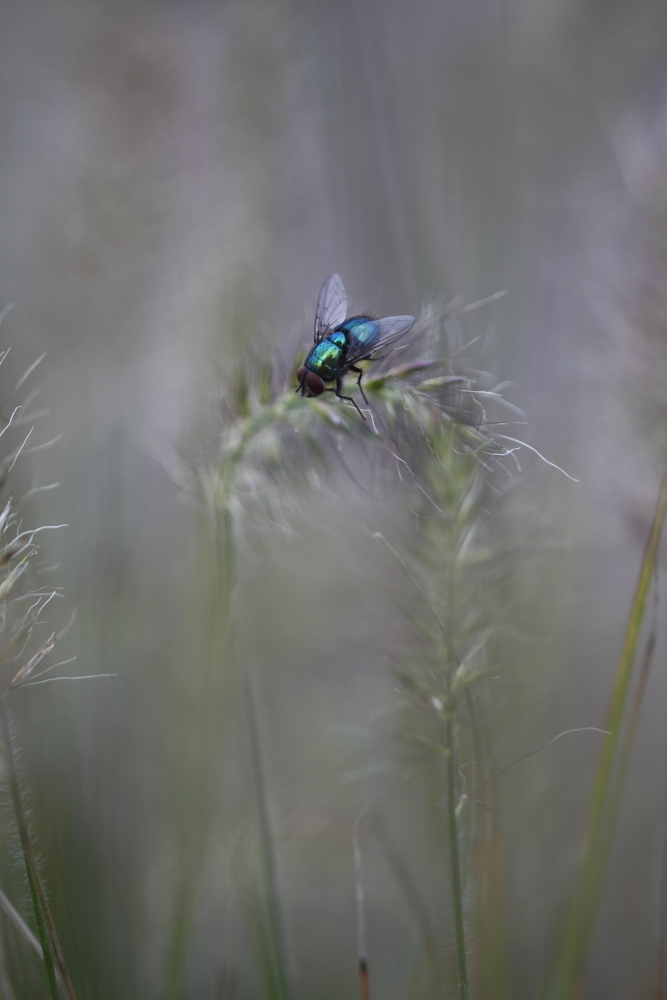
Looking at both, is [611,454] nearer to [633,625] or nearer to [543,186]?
[543,186]

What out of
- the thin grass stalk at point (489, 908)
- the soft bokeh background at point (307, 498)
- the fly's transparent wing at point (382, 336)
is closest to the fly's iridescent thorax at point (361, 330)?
the fly's transparent wing at point (382, 336)

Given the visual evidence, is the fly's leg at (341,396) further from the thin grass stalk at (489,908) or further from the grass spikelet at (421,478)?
the thin grass stalk at (489,908)

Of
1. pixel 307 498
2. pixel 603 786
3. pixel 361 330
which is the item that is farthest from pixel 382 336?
pixel 603 786

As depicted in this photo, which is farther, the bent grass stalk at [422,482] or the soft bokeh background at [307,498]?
the soft bokeh background at [307,498]

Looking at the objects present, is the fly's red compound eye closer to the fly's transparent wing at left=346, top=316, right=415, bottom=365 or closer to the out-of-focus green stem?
the fly's transparent wing at left=346, top=316, right=415, bottom=365

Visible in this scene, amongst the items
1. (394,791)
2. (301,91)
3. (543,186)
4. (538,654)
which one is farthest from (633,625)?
(301,91)

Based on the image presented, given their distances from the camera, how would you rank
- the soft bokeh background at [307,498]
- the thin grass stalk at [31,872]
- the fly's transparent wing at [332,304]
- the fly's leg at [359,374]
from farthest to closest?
the soft bokeh background at [307,498], the fly's transparent wing at [332,304], the fly's leg at [359,374], the thin grass stalk at [31,872]

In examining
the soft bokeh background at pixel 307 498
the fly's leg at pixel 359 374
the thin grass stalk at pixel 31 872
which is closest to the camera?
the thin grass stalk at pixel 31 872
